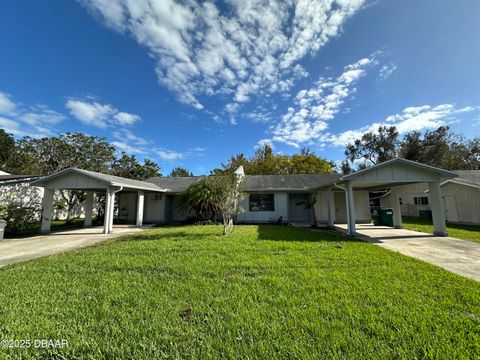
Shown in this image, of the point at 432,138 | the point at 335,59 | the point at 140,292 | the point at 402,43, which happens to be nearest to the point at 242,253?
the point at 140,292

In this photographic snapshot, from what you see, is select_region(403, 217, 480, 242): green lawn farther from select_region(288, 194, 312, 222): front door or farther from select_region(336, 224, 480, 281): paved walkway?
select_region(288, 194, 312, 222): front door

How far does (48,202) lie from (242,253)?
12280 mm

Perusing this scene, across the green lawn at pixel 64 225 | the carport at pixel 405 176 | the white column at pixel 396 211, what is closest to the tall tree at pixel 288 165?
the white column at pixel 396 211

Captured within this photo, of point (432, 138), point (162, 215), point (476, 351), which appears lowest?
point (476, 351)

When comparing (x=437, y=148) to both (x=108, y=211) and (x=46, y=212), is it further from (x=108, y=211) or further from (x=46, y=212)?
(x=46, y=212)

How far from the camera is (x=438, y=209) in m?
10.3

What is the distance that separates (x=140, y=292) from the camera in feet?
12.4

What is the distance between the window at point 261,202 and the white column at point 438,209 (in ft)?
31.1

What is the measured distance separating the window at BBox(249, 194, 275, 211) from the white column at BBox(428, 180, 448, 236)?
9478mm

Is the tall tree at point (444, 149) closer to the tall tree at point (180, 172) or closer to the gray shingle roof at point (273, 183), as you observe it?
the gray shingle roof at point (273, 183)

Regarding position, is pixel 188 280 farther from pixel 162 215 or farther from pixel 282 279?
pixel 162 215

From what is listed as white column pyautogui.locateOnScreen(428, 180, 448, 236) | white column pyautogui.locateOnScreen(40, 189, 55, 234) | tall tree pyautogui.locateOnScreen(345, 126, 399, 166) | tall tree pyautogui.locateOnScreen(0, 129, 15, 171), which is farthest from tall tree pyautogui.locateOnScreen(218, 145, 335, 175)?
tall tree pyautogui.locateOnScreen(0, 129, 15, 171)

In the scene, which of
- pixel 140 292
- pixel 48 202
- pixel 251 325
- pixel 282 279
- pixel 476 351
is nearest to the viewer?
pixel 476 351

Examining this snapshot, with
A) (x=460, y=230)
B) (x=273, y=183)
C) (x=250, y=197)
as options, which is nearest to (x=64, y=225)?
(x=250, y=197)
